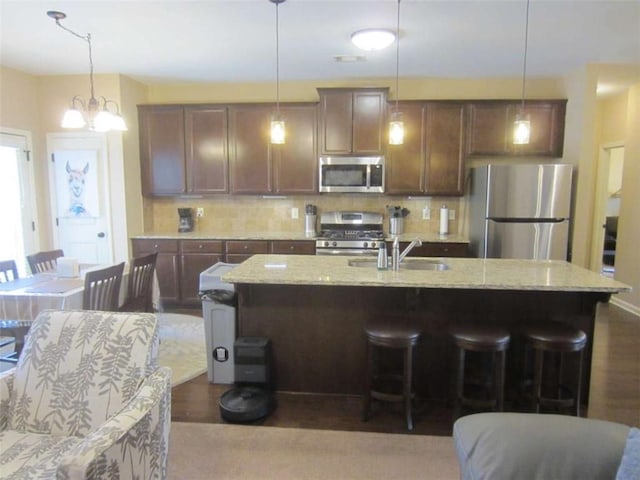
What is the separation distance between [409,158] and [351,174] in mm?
687

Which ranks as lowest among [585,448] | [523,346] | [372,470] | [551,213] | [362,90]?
[372,470]

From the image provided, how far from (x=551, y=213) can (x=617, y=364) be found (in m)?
1.47

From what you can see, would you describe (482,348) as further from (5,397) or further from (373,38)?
(373,38)

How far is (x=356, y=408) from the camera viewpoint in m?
2.63

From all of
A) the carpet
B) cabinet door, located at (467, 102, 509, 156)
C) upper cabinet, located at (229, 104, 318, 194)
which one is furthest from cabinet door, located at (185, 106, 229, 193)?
the carpet

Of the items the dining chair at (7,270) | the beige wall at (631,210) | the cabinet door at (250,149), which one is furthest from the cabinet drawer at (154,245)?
the beige wall at (631,210)

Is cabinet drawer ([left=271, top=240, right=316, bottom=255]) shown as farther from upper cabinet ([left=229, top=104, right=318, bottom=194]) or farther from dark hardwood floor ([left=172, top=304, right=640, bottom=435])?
dark hardwood floor ([left=172, top=304, right=640, bottom=435])

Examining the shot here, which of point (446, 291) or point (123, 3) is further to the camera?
point (123, 3)

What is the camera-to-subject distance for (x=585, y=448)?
1.24m

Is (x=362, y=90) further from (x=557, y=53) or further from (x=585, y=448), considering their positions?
(x=585, y=448)

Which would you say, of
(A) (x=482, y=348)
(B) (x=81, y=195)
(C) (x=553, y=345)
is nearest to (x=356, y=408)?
(A) (x=482, y=348)

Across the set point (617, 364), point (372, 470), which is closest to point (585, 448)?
point (372, 470)

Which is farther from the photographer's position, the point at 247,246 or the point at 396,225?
the point at 396,225

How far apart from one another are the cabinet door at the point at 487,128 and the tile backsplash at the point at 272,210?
676mm
